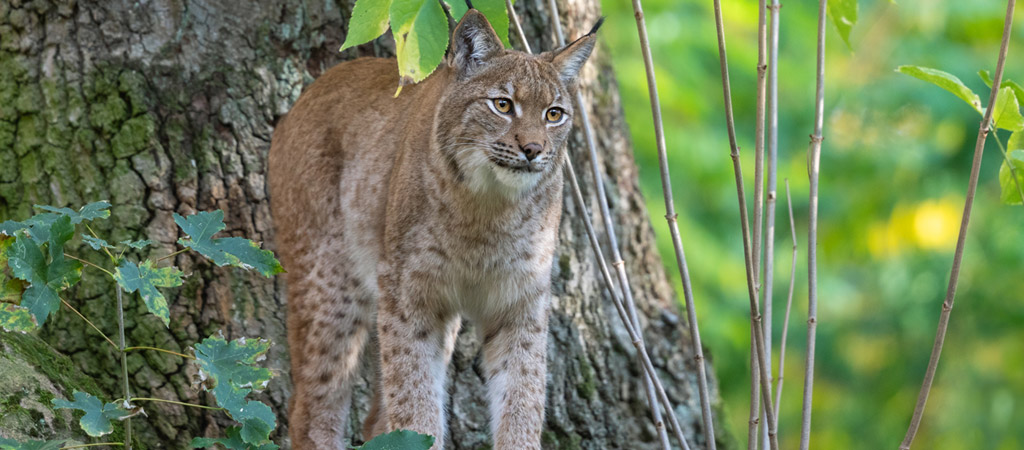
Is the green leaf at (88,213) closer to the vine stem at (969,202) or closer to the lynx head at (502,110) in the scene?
the lynx head at (502,110)

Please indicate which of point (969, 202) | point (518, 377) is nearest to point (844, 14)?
point (969, 202)

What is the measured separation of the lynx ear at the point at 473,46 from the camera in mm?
3439

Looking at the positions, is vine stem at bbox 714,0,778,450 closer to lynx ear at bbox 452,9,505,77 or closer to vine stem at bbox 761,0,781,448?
vine stem at bbox 761,0,781,448

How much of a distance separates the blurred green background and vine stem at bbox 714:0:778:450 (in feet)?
14.2

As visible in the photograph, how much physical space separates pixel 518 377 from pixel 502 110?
3.14ft

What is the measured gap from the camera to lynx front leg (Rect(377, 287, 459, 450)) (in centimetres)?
350

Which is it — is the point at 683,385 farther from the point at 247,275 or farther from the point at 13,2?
the point at 13,2

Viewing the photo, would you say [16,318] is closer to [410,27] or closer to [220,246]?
[220,246]

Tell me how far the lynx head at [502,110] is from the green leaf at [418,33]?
91cm

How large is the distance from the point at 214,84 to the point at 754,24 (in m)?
4.33

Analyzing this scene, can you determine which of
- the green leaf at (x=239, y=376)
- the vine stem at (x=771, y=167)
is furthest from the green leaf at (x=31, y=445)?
the vine stem at (x=771, y=167)

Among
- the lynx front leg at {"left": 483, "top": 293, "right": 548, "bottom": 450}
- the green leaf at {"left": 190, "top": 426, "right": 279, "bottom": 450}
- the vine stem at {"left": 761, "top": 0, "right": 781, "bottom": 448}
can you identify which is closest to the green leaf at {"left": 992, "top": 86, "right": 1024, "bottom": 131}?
the vine stem at {"left": 761, "top": 0, "right": 781, "bottom": 448}

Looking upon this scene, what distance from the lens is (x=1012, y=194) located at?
2859 mm

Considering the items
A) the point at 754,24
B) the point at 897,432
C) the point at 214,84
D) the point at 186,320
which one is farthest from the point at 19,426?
the point at 897,432
